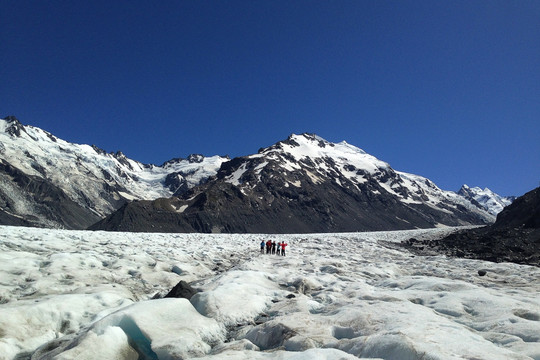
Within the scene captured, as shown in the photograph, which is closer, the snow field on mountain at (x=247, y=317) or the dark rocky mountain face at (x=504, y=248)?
the snow field on mountain at (x=247, y=317)

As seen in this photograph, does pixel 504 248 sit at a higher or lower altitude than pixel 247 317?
higher

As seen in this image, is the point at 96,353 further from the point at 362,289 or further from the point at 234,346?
the point at 362,289

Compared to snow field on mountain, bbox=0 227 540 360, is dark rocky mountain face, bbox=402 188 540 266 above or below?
above

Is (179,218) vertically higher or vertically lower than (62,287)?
higher

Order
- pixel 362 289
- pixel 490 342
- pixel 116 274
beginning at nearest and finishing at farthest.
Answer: pixel 490 342 → pixel 362 289 → pixel 116 274

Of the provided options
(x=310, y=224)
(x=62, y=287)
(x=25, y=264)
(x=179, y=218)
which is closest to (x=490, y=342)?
(x=62, y=287)

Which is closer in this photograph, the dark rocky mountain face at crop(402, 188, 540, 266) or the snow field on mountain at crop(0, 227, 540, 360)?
the snow field on mountain at crop(0, 227, 540, 360)

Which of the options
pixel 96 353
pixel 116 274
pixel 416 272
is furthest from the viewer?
pixel 416 272

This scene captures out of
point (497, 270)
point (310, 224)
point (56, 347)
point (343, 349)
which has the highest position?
point (310, 224)

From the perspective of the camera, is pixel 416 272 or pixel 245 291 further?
pixel 416 272

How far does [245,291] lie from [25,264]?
7507 millimetres

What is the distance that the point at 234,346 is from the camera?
5.94 metres

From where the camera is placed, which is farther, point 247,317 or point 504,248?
point 504,248

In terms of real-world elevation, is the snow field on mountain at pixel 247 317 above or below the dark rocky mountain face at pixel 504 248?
below
